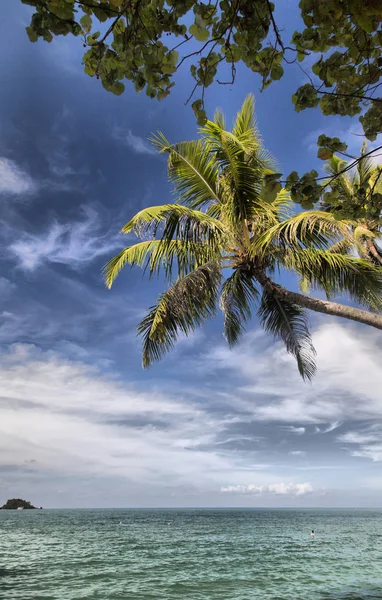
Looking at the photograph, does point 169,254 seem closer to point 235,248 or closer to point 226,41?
point 235,248

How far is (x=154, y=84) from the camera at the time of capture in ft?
9.21

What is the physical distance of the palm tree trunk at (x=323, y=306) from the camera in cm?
734

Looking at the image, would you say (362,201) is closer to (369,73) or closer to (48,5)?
(369,73)

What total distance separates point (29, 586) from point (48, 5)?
16.1 meters

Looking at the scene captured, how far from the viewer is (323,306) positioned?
812cm

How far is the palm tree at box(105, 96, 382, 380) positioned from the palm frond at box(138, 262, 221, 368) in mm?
24

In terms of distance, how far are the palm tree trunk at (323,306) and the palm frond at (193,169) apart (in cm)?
261

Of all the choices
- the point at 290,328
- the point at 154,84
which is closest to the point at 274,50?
the point at 154,84

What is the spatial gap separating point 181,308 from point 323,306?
10.0ft

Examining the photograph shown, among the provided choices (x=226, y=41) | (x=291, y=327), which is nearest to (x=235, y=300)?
(x=291, y=327)

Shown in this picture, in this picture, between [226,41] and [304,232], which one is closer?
[226,41]

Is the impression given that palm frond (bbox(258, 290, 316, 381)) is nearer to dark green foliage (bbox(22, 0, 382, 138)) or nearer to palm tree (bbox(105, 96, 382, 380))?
palm tree (bbox(105, 96, 382, 380))

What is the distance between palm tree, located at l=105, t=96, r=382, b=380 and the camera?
8.85 meters

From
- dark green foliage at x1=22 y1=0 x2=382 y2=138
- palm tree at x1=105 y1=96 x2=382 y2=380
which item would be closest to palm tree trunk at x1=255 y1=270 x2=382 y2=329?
palm tree at x1=105 y1=96 x2=382 y2=380
